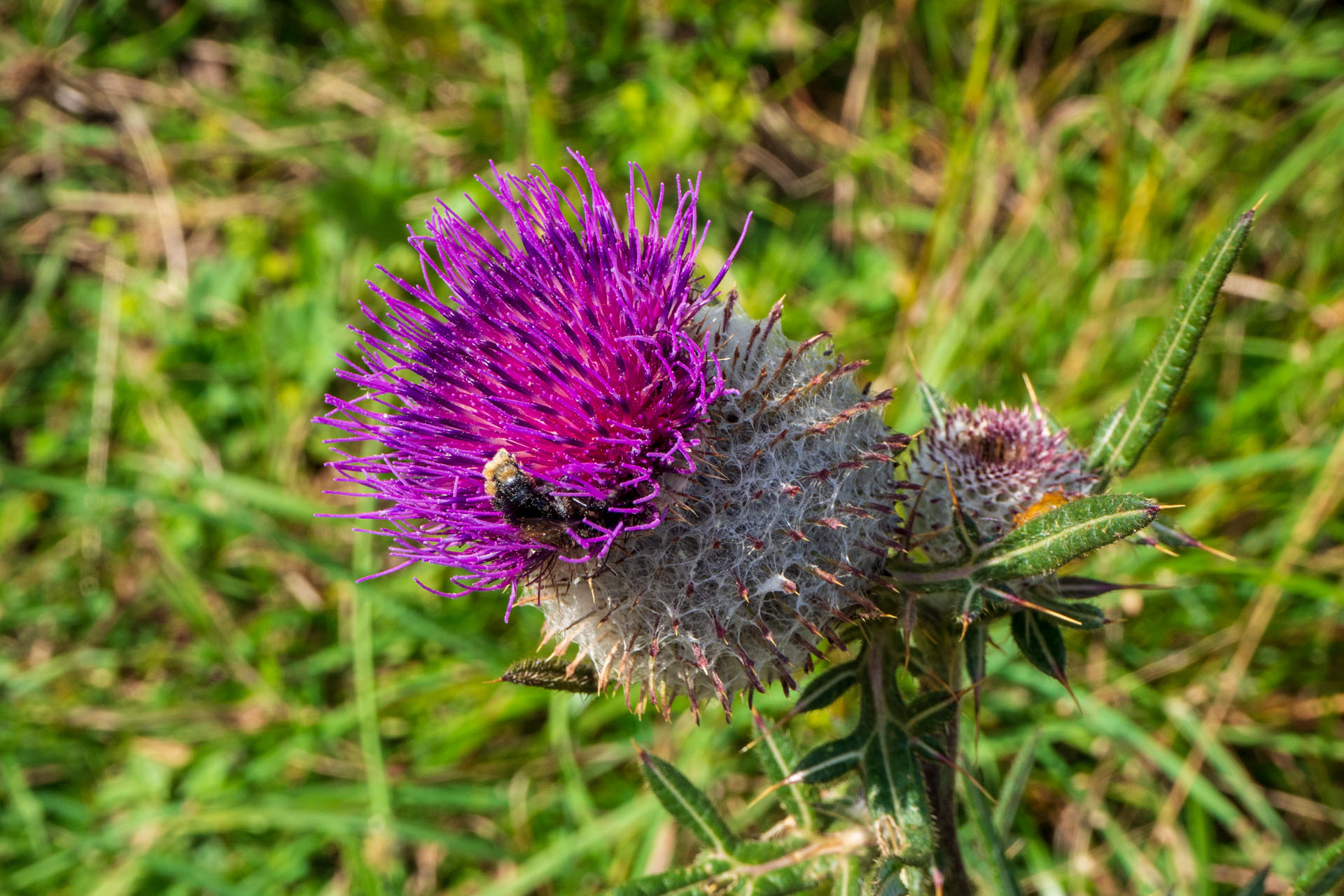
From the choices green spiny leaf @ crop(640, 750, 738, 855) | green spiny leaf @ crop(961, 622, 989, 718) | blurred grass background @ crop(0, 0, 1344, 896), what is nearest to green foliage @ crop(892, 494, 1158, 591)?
green spiny leaf @ crop(961, 622, 989, 718)

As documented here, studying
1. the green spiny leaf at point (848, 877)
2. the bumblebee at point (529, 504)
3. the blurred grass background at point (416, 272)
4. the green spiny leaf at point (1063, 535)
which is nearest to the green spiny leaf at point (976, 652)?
the green spiny leaf at point (1063, 535)

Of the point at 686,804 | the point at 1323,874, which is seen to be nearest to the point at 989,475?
the point at 686,804

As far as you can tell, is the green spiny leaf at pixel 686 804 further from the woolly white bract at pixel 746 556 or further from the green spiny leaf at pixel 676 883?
the woolly white bract at pixel 746 556

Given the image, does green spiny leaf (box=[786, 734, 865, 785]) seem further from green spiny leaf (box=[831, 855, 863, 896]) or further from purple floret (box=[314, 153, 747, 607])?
purple floret (box=[314, 153, 747, 607])

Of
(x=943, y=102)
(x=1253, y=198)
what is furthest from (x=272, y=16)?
(x=1253, y=198)

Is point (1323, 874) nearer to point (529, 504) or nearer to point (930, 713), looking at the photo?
point (930, 713)

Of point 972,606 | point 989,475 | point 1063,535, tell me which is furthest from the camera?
point 989,475
